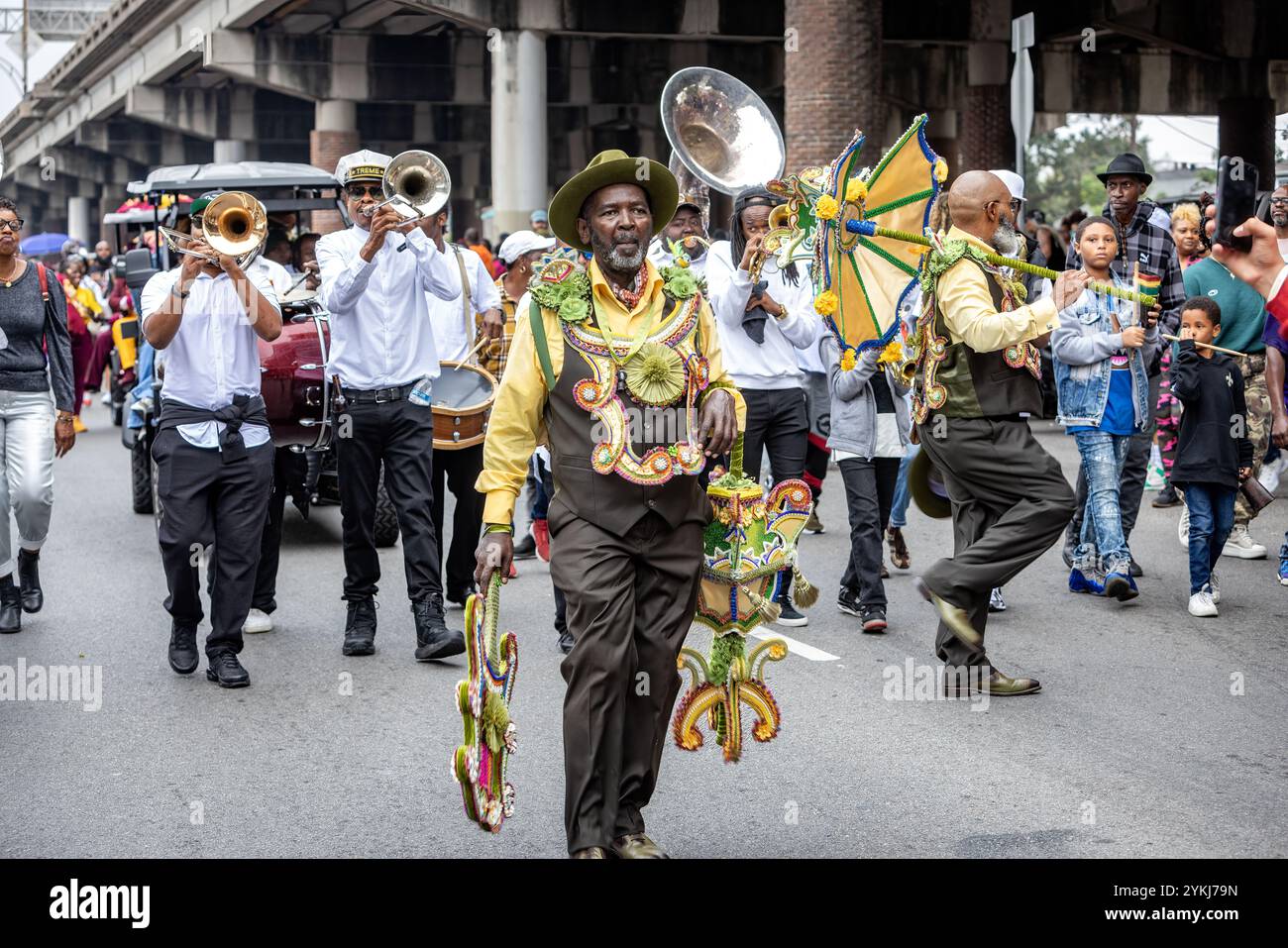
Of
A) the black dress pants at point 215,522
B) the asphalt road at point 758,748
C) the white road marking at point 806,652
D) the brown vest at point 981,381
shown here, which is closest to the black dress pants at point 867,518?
the asphalt road at point 758,748

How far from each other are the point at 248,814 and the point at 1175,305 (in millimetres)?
6919

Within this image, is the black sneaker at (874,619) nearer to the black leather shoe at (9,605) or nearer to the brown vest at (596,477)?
the brown vest at (596,477)

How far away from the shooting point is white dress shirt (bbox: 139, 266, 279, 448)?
809cm

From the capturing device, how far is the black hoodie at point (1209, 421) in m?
9.64

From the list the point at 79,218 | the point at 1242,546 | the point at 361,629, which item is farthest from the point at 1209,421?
the point at 79,218

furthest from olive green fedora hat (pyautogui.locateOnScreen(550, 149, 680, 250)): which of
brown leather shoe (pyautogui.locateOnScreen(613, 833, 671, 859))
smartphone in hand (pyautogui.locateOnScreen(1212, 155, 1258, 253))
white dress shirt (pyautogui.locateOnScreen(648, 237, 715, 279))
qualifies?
smartphone in hand (pyautogui.locateOnScreen(1212, 155, 1258, 253))

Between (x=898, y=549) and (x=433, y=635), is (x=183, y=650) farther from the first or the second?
(x=898, y=549)

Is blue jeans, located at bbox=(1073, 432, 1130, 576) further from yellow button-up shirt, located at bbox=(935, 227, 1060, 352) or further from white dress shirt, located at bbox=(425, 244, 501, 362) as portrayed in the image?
white dress shirt, located at bbox=(425, 244, 501, 362)

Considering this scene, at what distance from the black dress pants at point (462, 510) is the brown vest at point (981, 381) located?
2853 mm

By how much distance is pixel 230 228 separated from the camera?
26.2 feet

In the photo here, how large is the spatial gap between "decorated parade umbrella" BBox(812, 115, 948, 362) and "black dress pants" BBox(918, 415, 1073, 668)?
0.57 m

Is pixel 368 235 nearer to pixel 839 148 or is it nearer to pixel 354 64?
pixel 839 148

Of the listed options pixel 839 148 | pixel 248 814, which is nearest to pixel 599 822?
pixel 248 814

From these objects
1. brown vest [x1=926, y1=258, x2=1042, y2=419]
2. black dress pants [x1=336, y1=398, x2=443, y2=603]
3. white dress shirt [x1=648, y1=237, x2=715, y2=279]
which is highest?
white dress shirt [x1=648, y1=237, x2=715, y2=279]
